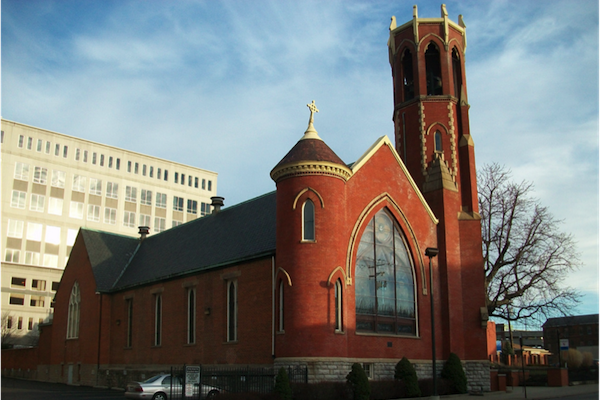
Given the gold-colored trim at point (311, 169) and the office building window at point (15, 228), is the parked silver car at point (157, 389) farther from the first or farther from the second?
the office building window at point (15, 228)

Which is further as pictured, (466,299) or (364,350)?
(466,299)

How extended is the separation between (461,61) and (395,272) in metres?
15.4

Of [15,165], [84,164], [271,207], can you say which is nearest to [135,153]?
[84,164]

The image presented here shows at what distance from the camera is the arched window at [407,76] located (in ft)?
126

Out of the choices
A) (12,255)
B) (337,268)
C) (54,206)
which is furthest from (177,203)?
(337,268)

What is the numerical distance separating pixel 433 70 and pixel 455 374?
61.9 ft

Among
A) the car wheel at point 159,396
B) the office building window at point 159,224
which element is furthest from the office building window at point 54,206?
the car wheel at point 159,396

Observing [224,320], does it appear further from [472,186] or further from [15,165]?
[15,165]

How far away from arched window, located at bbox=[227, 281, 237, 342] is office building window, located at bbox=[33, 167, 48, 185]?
187 feet

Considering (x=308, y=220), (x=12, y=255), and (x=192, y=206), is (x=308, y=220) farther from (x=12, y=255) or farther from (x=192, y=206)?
(x=192, y=206)

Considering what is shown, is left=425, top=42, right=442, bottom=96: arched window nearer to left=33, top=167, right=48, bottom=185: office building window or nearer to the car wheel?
the car wheel

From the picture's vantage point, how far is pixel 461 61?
3816 centimetres

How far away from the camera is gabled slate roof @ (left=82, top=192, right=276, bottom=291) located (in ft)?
107

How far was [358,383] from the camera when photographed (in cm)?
2491
